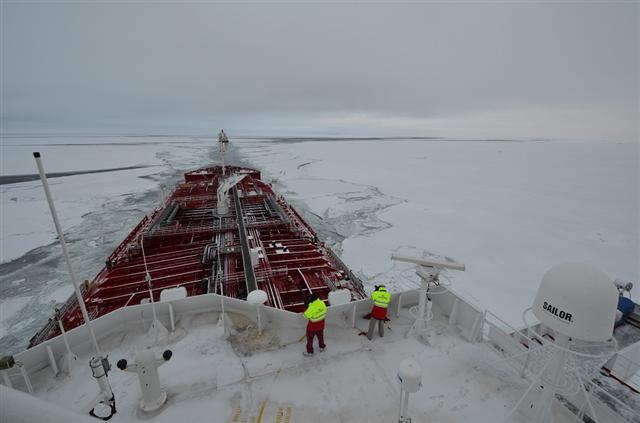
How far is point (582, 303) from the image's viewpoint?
8.63ft

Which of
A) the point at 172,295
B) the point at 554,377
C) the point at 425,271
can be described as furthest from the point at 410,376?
the point at 172,295

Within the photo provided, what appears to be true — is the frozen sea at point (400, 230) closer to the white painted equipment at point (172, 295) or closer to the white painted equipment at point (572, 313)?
the white painted equipment at point (572, 313)

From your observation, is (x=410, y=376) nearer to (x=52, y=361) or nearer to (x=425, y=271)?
(x=425, y=271)

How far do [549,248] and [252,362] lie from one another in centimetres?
1529

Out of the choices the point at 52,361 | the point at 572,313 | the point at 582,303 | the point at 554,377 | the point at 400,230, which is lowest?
the point at 400,230

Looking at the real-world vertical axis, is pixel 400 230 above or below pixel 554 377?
below

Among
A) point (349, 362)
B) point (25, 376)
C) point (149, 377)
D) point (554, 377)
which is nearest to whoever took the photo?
point (554, 377)

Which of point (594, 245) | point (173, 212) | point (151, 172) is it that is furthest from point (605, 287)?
point (151, 172)

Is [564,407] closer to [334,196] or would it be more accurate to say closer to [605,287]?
[605,287]

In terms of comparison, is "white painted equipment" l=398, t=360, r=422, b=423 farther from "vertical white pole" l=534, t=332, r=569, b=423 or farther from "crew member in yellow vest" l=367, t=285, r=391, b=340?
"crew member in yellow vest" l=367, t=285, r=391, b=340

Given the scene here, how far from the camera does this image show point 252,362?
4359 millimetres

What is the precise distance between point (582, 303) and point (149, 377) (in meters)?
4.69

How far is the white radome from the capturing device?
8.52ft

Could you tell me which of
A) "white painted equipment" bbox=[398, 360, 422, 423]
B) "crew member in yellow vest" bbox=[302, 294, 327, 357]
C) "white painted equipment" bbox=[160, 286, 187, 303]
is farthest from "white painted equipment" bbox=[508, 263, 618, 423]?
"white painted equipment" bbox=[160, 286, 187, 303]
